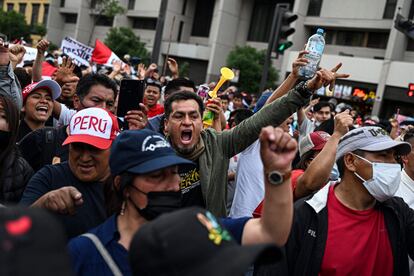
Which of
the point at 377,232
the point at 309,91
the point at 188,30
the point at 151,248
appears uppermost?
the point at 188,30

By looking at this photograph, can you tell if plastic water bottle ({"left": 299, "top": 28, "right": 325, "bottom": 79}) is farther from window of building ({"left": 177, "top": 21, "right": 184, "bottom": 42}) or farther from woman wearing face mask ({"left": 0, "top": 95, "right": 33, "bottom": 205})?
window of building ({"left": 177, "top": 21, "right": 184, "bottom": 42})

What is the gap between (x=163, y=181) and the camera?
6.08 feet

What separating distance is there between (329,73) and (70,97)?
10.6 ft

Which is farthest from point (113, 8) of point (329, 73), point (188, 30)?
point (329, 73)

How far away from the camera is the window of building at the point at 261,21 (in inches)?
1419

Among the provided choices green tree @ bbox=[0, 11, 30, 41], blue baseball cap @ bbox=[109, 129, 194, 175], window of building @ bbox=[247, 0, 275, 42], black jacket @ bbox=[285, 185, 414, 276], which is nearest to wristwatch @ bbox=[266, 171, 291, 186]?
blue baseball cap @ bbox=[109, 129, 194, 175]

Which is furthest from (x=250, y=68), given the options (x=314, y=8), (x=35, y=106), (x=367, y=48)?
(x=35, y=106)

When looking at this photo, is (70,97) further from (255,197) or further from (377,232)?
(377,232)

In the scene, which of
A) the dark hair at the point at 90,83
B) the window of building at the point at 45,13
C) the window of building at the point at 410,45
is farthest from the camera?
the window of building at the point at 45,13

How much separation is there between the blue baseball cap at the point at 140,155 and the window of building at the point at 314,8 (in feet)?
105

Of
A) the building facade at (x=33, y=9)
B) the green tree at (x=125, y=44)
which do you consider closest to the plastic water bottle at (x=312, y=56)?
the green tree at (x=125, y=44)

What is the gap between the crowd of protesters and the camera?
115cm

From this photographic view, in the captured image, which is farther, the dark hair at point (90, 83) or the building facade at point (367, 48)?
the building facade at point (367, 48)

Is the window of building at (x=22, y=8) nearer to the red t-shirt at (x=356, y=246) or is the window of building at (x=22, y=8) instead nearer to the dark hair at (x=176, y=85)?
the dark hair at (x=176, y=85)
